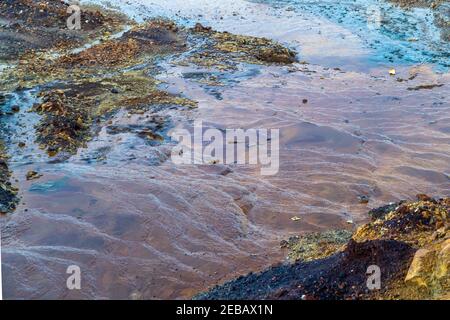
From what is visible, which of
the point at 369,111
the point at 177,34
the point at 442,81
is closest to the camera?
the point at 369,111

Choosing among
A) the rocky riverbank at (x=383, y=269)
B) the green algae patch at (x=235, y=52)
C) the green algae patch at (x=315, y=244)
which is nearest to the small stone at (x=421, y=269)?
the rocky riverbank at (x=383, y=269)

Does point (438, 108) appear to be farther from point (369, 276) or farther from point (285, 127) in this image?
point (369, 276)

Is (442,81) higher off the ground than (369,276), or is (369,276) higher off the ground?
(442,81)

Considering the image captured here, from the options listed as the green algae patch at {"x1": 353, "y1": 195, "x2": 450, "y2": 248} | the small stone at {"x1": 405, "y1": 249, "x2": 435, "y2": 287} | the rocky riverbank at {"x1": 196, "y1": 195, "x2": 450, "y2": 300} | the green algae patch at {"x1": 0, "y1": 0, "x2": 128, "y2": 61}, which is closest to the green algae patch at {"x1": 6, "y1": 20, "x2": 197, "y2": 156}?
the green algae patch at {"x1": 0, "y1": 0, "x2": 128, "y2": 61}

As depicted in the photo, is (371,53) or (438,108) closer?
(438,108)

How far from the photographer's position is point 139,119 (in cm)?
917

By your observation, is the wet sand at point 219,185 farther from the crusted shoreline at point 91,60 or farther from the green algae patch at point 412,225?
the green algae patch at point 412,225

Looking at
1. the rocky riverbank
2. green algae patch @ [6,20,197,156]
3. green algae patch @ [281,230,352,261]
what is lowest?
green algae patch @ [281,230,352,261]

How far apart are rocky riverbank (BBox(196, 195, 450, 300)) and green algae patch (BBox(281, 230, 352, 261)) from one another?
24.3 inches

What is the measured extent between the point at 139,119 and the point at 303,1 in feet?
36.2

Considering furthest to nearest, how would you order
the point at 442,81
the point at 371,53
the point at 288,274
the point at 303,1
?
the point at 303,1
the point at 371,53
the point at 442,81
the point at 288,274

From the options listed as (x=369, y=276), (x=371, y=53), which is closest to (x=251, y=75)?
(x=371, y=53)

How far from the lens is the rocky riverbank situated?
3793mm

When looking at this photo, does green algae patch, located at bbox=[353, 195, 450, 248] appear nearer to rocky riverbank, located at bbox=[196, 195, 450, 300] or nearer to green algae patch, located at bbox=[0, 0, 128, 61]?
rocky riverbank, located at bbox=[196, 195, 450, 300]
